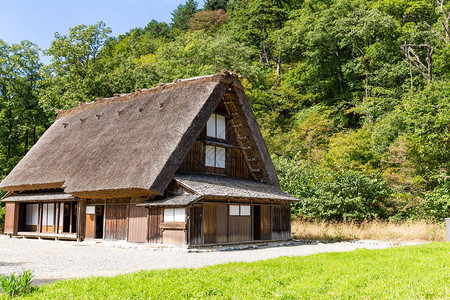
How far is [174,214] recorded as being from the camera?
1745 centimetres

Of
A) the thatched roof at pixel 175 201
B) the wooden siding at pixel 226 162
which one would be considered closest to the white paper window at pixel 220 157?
the wooden siding at pixel 226 162

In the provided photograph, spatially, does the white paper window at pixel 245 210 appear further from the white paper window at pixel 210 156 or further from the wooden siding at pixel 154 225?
the wooden siding at pixel 154 225

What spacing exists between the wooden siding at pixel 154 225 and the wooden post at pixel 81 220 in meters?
5.16

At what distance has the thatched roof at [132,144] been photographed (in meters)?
18.0

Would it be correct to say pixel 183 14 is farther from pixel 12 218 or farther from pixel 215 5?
pixel 12 218

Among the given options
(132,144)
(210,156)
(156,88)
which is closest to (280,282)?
(132,144)

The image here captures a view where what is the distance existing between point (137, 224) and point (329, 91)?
3073 centimetres

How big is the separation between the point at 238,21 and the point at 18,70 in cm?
2714

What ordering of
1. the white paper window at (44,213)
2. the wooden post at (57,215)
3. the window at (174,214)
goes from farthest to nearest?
the white paper window at (44,213)
the wooden post at (57,215)
the window at (174,214)

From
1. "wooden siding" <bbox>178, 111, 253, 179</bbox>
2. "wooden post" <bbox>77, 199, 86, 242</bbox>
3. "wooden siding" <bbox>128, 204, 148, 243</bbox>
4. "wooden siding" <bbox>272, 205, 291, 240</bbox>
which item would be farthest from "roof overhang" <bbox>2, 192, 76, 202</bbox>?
"wooden siding" <bbox>272, 205, 291, 240</bbox>

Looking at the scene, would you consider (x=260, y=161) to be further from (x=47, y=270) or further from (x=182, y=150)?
(x=47, y=270)

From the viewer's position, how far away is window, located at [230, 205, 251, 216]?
1909cm

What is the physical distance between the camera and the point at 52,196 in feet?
72.6

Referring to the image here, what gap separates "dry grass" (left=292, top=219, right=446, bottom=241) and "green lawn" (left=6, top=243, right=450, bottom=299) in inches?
431
